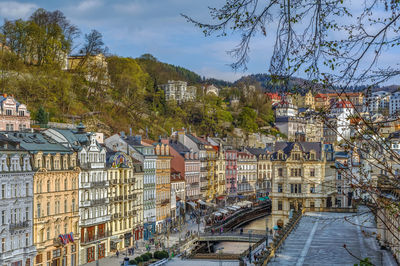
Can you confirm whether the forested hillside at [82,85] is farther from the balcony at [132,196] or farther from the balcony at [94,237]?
the balcony at [94,237]

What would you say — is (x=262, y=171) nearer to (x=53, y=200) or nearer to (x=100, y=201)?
(x=100, y=201)

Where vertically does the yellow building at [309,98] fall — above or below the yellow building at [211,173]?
above

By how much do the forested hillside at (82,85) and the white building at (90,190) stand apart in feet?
63.8

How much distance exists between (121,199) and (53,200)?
38.5ft

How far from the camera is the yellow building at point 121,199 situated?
56.8m

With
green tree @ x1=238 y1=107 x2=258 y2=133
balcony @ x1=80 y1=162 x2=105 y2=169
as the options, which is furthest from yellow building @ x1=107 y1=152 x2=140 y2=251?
green tree @ x1=238 y1=107 x2=258 y2=133

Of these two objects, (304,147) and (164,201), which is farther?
(164,201)

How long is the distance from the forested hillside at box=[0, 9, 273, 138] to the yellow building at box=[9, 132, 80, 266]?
75.6 ft

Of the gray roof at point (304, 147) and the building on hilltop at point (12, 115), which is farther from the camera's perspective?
the gray roof at point (304, 147)

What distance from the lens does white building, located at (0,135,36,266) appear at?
4141cm

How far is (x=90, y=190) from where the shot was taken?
2096 inches

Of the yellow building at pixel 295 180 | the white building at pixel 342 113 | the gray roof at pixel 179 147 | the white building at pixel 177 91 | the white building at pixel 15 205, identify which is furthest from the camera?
the white building at pixel 177 91

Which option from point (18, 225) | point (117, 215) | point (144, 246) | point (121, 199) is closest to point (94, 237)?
point (117, 215)

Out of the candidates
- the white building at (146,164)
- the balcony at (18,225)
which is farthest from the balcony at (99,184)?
the balcony at (18,225)
